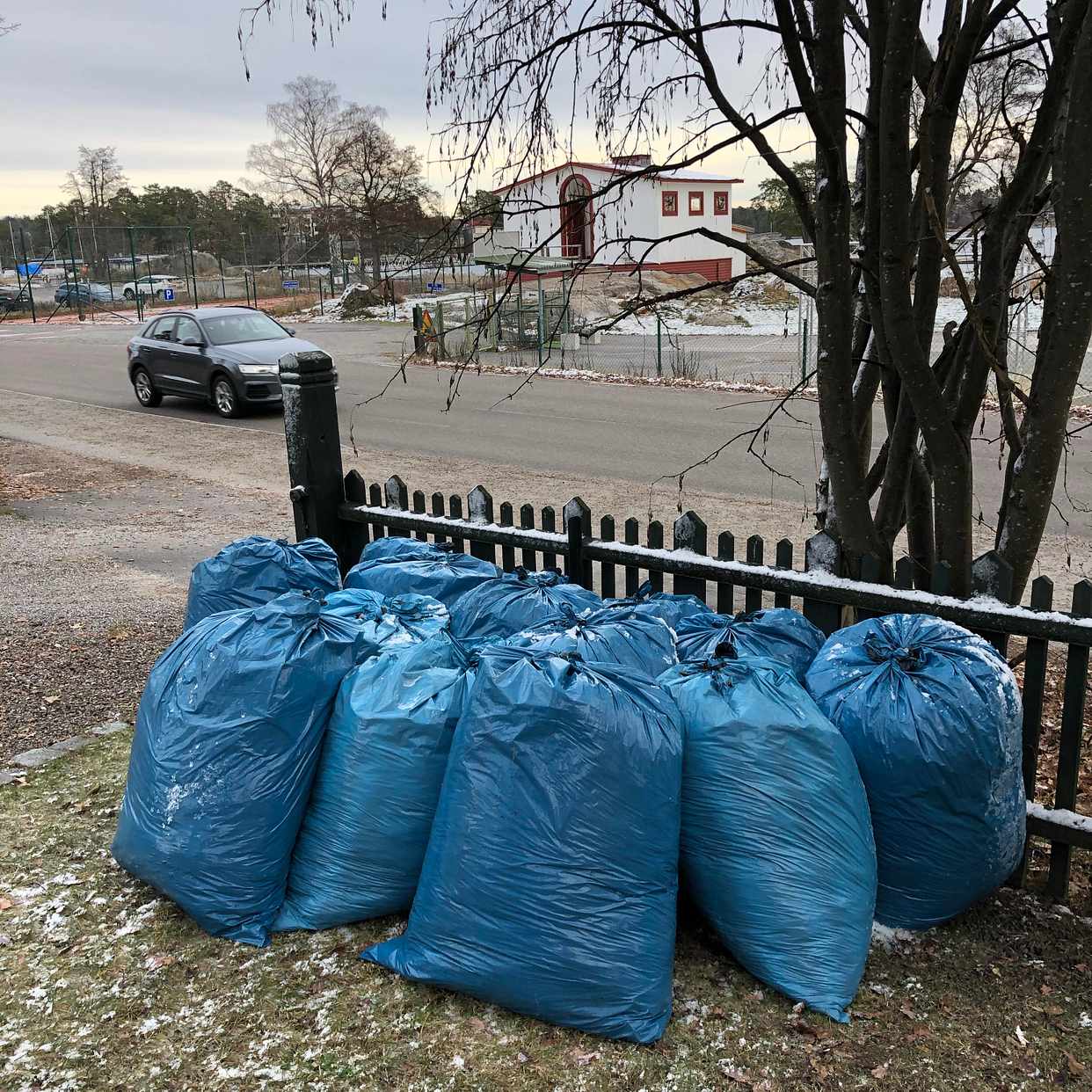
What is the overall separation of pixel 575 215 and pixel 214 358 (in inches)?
489

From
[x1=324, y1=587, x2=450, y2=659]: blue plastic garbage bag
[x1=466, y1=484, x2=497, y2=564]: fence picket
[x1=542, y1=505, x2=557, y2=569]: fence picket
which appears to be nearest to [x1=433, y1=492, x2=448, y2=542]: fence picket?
[x1=466, y1=484, x2=497, y2=564]: fence picket

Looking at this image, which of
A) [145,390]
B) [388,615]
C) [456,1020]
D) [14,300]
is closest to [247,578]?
[388,615]

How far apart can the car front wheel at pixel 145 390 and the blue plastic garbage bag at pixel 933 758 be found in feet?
49.3

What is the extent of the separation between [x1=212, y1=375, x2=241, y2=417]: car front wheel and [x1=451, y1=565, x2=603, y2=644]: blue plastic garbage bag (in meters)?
11.8

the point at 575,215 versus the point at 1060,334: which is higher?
the point at 575,215

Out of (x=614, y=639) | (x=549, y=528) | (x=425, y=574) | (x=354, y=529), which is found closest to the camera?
(x=614, y=639)

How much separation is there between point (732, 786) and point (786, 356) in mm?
19022

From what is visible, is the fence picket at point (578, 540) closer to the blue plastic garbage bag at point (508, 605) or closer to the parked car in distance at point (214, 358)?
the blue plastic garbage bag at point (508, 605)

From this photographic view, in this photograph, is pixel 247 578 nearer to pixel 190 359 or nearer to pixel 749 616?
pixel 749 616

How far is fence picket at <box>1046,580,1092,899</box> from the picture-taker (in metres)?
2.83

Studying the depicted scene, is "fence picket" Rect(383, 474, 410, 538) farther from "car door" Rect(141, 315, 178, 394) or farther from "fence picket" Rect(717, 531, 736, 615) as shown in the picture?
"car door" Rect(141, 315, 178, 394)

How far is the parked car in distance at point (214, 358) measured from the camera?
1438cm

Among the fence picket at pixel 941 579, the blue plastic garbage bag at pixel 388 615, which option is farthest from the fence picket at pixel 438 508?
the fence picket at pixel 941 579

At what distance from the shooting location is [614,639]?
9.52 feet
